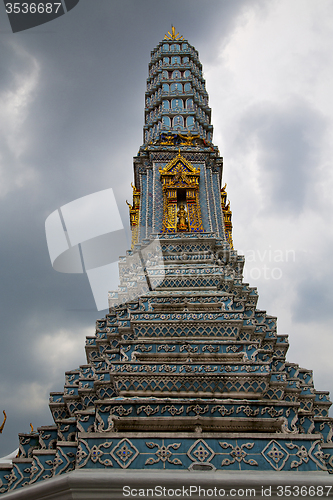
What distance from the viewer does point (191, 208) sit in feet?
61.2

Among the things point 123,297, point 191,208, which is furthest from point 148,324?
point 191,208

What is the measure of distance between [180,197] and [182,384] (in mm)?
11808

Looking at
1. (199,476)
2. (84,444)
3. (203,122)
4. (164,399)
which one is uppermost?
(203,122)

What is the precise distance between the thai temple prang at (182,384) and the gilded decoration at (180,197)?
68mm

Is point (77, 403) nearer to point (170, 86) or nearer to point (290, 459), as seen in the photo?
point (290, 459)

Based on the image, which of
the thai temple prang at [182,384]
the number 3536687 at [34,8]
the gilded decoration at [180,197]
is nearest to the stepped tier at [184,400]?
the thai temple prang at [182,384]

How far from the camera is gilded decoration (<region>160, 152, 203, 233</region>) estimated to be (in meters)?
18.0

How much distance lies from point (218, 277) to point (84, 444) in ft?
25.1

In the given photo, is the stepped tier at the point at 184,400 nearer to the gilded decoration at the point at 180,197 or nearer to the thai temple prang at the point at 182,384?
the thai temple prang at the point at 182,384

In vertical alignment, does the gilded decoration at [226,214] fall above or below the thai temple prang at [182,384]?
above

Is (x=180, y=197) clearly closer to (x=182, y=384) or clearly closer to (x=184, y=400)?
(x=182, y=384)

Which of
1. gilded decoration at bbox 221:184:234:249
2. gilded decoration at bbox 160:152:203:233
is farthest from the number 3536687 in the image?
gilded decoration at bbox 221:184:234:249

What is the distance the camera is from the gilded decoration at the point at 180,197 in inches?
710

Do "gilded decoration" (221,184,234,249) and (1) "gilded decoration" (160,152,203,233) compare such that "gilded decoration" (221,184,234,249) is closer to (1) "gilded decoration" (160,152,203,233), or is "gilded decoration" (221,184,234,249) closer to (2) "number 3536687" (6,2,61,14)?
(1) "gilded decoration" (160,152,203,233)
